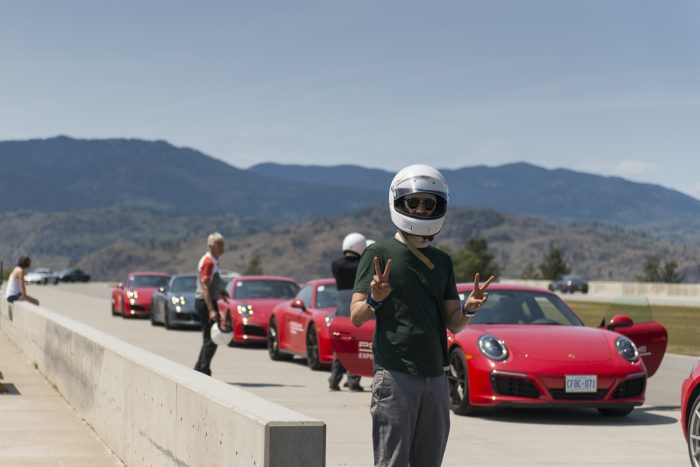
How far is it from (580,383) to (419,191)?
6.97 metres

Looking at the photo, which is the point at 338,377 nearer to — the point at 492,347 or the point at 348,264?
the point at 348,264

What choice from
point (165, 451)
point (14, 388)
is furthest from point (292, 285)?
point (165, 451)

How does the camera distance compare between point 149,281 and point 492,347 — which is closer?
point 492,347

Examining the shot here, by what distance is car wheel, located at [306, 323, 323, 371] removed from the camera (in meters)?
18.6

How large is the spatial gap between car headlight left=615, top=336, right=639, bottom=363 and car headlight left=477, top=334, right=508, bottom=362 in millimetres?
1159

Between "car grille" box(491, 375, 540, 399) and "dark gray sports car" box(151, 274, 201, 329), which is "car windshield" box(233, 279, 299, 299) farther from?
"car grille" box(491, 375, 540, 399)

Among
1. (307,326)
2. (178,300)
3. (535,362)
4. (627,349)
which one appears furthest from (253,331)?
(535,362)

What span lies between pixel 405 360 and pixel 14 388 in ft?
32.6

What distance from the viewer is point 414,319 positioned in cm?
574

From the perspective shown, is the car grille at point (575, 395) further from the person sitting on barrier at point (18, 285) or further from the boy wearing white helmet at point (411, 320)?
the person sitting on barrier at point (18, 285)

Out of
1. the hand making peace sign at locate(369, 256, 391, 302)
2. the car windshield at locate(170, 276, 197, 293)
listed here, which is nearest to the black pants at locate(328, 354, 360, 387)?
the hand making peace sign at locate(369, 256, 391, 302)

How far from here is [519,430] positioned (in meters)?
11.8

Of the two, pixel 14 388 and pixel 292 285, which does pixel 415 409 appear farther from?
pixel 292 285

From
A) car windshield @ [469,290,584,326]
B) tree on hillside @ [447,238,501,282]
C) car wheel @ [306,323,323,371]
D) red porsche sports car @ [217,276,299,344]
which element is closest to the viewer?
car windshield @ [469,290,584,326]
